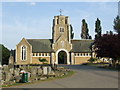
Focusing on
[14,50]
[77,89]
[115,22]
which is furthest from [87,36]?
[77,89]

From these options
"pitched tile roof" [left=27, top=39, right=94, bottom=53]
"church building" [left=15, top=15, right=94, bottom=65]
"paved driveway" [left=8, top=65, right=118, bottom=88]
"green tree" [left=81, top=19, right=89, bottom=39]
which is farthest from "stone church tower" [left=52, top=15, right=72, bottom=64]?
"paved driveway" [left=8, top=65, right=118, bottom=88]

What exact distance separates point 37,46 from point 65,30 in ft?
32.4

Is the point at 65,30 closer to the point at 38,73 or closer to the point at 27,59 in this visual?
the point at 27,59

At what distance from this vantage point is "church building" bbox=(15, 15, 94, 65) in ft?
221

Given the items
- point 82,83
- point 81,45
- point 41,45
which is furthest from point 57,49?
point 82,83

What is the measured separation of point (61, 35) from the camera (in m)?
69.2

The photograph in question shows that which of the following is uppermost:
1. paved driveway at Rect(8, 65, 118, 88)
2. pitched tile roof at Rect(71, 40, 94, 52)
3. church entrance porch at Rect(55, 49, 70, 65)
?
pitched tile roof at Rect(71, 40, 94, 52)

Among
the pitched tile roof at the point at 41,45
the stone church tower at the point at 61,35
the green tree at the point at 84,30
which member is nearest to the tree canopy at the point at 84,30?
the green tree at the point at 84,30

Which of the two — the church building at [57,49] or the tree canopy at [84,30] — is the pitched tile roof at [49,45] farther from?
the tree canopy at [84,30]

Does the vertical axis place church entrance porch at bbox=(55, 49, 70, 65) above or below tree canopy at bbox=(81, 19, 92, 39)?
below

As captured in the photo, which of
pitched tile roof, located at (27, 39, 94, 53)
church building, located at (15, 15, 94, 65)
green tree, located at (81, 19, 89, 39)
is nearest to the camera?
church building, located at (15, 15, 94, 65)

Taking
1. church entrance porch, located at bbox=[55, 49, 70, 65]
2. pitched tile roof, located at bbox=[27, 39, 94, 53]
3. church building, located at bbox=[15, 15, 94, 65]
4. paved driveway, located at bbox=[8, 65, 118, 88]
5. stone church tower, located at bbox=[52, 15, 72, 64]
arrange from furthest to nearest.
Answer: pitched tile roof, located at bbox=[27, 39, 94, 53], stone church tower, located at bbox=[52, 15, 72, 64], church entrance porch, located at bbox=[55, 49, 70, 65], church building, located at bbox=[15, 15, 94, 65], paved driveway, located at bbox=[8, 65, 118, 88]

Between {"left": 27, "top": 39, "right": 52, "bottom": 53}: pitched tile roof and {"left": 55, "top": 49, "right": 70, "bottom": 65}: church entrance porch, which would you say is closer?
{"left": 55, "top": 49, "right": 70, "bottom": 65}: church entrance porch

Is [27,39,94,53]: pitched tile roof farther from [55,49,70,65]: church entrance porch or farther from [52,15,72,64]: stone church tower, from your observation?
[55,49,70,65]: church entrance porch
